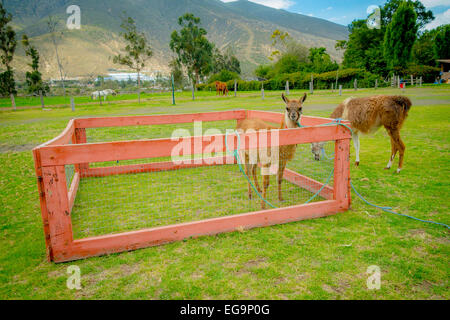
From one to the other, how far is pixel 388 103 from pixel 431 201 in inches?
102

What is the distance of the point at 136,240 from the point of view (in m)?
3.42

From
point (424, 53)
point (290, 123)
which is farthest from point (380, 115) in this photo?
point (424, 53)

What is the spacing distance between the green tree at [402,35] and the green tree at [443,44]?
15475 mm

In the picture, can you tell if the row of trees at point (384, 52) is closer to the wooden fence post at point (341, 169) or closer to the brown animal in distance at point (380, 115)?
the brown animal in distance at point (380, 115)

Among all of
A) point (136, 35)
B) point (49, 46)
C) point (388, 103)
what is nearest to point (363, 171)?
point (388, 103)

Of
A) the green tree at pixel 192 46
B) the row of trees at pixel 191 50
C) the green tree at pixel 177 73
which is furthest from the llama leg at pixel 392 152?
the green tree at pixel 192 46

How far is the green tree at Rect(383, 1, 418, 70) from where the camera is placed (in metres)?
50.5

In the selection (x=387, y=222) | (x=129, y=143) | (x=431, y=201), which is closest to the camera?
(x=129, y=143)

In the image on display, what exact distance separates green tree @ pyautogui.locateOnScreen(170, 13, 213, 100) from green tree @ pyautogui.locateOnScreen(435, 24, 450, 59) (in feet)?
177

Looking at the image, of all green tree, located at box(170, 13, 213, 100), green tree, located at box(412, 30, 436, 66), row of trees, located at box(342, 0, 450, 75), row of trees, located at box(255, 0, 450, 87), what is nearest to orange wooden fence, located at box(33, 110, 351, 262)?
row of trees, located at box(255, 0, 450, 87)

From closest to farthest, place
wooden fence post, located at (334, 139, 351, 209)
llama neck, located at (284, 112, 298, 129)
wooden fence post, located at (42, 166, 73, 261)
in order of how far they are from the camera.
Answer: wooden fence post, located at (42, 166, 73, 261) < wooden fence post, located at (334, 139, 351, 209) < llama neck, located at (284, 112, 298, 129)

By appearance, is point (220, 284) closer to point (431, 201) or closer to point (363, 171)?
point (431, 201)

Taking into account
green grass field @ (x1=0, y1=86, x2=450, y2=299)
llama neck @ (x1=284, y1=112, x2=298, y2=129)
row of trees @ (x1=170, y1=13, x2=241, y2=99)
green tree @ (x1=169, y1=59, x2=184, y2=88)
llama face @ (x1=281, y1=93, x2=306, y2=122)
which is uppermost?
row of trees @ (x1=170, y1=13, x2=241, y2=99)

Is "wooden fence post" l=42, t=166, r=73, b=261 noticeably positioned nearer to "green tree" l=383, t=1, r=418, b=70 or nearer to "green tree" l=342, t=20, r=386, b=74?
"green tree" l=383, t=1, r=418, b=70
